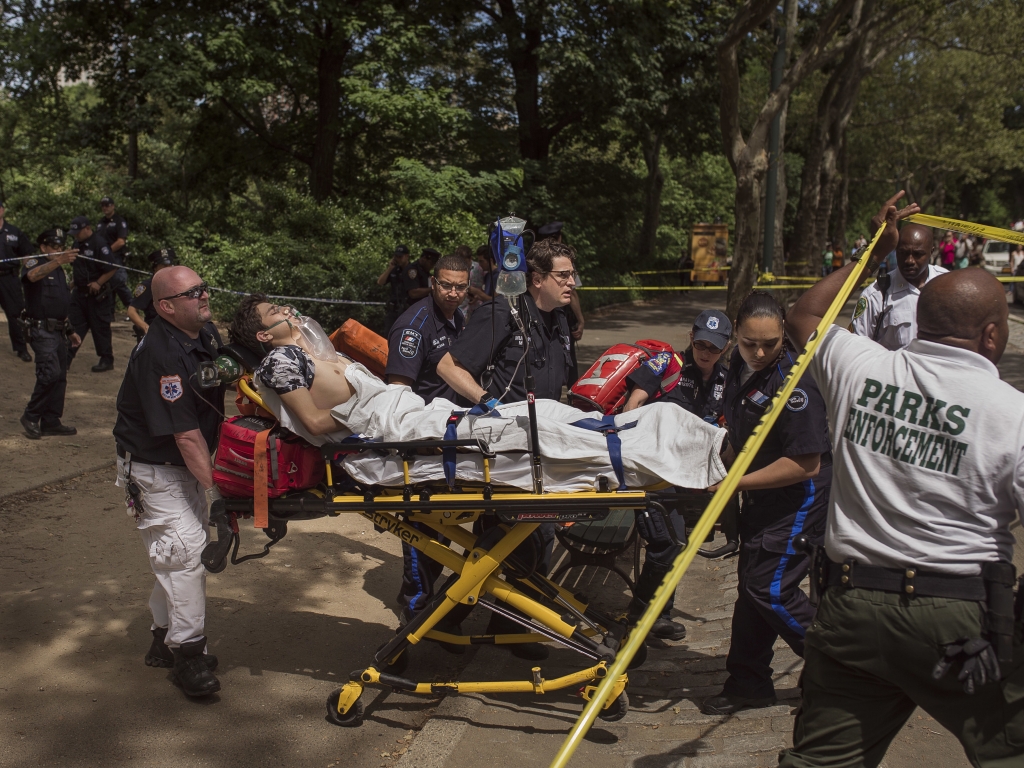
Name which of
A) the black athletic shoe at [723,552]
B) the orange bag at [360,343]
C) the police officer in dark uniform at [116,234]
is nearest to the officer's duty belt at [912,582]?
the black athletic shoe at [723,552]

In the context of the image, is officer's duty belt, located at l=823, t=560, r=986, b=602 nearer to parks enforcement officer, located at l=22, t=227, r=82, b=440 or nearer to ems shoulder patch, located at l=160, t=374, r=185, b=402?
ems shoulder patch, located at l=160, t=374, r=185, b=402

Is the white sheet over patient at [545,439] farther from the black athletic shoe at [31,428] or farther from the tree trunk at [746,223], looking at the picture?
the tree trunk at [746,223]

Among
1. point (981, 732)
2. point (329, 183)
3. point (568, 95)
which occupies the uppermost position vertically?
point (568, 95)

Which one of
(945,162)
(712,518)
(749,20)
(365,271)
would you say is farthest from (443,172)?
(945,162)

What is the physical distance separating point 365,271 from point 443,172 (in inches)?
107

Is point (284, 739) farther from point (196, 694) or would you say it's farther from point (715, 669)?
point (715, 669)

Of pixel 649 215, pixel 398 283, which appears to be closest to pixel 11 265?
pixel 398 283

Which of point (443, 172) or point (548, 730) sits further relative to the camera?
point (443, 172)

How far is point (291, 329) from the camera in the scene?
4.10m

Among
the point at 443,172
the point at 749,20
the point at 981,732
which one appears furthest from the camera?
the point at 443,172

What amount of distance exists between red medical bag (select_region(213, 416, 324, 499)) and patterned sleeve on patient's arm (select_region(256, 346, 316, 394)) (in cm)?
23

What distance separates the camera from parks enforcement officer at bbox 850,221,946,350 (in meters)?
5.65

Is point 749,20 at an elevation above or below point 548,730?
above

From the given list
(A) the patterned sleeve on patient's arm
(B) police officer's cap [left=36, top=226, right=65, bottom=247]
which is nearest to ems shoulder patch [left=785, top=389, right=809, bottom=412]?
(A) the patterned sleeve on patient's arm
